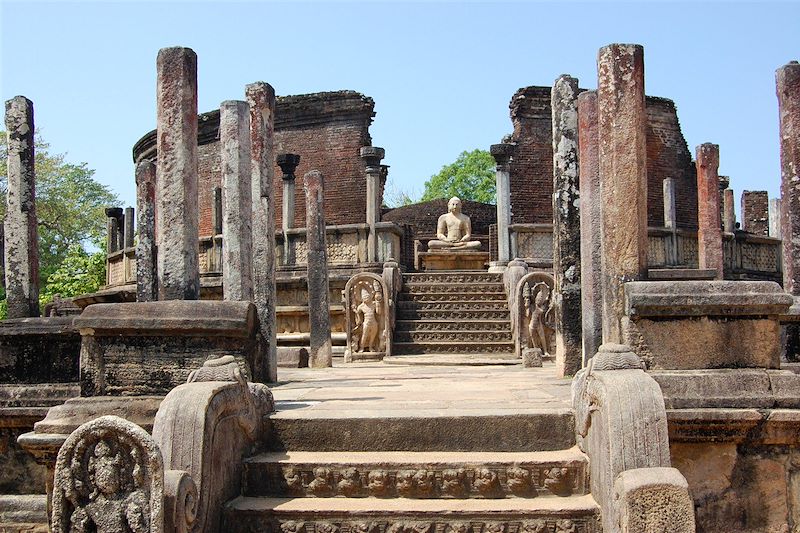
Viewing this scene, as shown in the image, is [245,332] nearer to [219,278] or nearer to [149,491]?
[149,491]

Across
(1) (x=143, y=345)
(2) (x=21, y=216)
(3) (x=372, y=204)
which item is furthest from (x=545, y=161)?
(1) (x=143, y=345)

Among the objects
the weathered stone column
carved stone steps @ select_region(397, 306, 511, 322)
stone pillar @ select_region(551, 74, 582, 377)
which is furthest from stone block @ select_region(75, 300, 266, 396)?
carved stone steps @ select_region(397, 306, 511, 322)

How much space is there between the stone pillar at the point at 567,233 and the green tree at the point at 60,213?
29.2 m

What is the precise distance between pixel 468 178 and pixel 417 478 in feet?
139

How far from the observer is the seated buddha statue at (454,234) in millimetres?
21250

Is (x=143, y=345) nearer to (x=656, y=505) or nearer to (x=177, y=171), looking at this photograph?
(x=177, y=171)

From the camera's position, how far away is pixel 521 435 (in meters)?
5.41

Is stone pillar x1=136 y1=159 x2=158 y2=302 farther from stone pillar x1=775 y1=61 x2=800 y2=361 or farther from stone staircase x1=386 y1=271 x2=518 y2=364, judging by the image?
stone pillar x1=775 y1=61 x2=800 y2=361

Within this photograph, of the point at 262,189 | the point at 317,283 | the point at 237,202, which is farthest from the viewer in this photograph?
the point at 317,283

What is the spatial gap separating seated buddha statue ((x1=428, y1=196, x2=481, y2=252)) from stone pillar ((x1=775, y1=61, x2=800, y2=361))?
1265cm

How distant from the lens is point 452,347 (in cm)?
1480

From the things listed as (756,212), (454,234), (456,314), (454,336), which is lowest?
(454,336)

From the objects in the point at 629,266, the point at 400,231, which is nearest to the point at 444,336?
the point at 400,231

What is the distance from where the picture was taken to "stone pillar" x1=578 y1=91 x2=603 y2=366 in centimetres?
856
